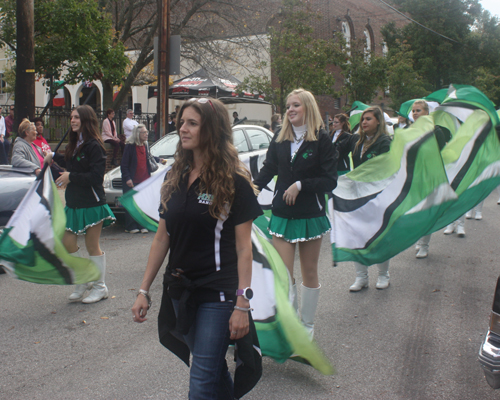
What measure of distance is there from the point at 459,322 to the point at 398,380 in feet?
4.72

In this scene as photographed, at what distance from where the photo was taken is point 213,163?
243 centimetres

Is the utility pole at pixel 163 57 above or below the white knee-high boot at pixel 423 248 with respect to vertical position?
above

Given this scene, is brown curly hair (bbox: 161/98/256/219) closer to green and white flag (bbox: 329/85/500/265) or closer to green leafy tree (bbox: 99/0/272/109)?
green and white flag (bbox: 329/85/500/265)

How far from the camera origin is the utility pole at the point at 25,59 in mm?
10516

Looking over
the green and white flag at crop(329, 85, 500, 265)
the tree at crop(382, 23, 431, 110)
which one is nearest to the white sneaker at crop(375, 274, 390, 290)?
the green and white flag at crop(329, 85, 500, 265)

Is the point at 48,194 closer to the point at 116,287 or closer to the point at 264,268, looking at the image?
the point at 116,287

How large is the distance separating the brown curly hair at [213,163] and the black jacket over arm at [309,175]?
131 cm

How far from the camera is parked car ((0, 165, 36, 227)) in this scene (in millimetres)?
6203

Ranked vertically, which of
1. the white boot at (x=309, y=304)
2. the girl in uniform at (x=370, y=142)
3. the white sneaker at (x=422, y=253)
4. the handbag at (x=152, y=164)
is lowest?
the white sneaker at (x=422, y=253)

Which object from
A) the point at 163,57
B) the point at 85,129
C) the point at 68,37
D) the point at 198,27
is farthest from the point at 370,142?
the point at 198,27

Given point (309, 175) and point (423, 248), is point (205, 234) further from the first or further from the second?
point (423, 248)

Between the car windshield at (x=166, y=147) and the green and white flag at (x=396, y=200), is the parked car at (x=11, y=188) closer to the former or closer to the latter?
the car windshield at (x=166, y=147)

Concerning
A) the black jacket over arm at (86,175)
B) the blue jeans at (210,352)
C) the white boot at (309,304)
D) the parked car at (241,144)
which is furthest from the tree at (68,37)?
the blue jeans at (210,352)

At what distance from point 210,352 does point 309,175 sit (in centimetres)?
188
